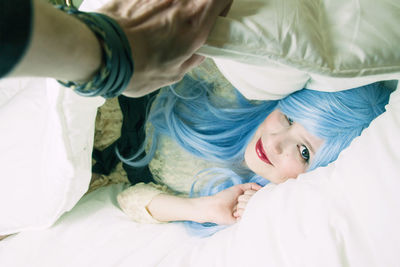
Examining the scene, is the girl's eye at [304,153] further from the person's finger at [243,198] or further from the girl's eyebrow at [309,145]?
the person's finger at [243,198]

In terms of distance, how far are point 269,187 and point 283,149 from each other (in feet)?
0.40

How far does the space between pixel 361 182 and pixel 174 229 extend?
2.00 ft

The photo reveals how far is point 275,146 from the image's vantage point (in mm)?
845

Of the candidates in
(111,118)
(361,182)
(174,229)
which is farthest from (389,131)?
(111,118)

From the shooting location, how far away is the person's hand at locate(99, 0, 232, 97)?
411 mm

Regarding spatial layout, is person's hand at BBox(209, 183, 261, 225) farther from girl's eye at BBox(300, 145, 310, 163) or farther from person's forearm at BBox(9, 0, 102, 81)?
person's forearm at BBox(9, 0, 102, 81)

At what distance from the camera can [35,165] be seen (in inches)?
31.7

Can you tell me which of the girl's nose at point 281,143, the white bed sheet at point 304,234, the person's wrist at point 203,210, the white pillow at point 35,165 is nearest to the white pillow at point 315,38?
the white bed sheet at point 304,234

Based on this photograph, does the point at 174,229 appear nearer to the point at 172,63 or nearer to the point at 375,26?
the point at 172,63

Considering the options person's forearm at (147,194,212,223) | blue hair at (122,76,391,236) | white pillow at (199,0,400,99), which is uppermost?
white pillow at (199,0,400,99)

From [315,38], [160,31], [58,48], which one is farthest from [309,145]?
[58,48]

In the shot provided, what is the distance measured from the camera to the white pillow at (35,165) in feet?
2.45

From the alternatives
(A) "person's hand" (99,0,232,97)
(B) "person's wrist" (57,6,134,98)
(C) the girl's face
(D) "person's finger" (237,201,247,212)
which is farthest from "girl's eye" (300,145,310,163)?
(B) "person's wrist" (57,6,134,98)

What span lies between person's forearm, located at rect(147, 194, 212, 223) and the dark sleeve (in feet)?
2.43
